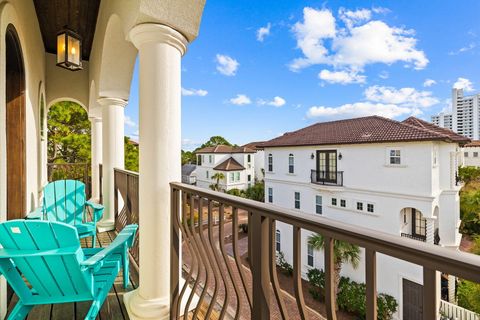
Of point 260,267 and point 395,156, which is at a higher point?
point 395,156

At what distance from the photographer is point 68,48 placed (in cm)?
317

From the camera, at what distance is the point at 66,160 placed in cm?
1011

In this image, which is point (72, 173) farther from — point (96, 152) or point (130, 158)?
point (130, 158)

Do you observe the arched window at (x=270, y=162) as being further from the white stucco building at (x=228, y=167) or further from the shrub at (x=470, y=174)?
the shrub at (x=470, y=174)

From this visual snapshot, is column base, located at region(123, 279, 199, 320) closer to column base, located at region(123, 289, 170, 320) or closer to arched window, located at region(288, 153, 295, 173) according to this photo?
column base, located at region(123, 289, 170, 320)

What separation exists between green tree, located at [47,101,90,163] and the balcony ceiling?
5431mm

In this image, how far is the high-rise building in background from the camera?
124 ft

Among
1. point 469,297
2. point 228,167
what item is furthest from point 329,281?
point 228,167

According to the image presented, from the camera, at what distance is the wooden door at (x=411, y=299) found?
9.46 m

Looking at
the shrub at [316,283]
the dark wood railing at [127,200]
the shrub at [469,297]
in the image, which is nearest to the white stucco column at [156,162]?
the dark wood railing at [127,200]

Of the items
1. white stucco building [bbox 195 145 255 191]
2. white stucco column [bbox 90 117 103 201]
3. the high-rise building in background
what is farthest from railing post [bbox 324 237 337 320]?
the high-rise building in background

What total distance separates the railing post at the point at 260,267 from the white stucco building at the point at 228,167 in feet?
78.3

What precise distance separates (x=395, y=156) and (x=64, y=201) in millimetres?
11788

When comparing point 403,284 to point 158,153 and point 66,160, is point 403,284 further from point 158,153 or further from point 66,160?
point 66,160
